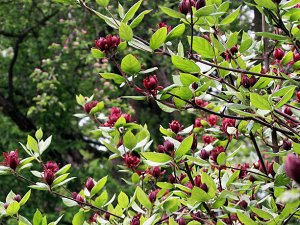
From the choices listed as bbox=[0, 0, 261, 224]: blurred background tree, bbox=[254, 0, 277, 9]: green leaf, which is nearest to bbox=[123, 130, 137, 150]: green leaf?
bbox=[254, 0, 277, 9]: green leaf

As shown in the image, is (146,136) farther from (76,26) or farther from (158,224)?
(76,26)

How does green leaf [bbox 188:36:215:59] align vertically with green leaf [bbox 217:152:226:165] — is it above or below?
above

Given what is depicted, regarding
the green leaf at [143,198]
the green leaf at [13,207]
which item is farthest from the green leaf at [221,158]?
the green leaf at [13,207]

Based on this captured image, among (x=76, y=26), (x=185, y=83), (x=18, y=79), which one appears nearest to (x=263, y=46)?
(x=185, y=83)

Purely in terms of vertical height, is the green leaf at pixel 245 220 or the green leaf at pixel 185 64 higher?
the green leaf at pixel 185 64

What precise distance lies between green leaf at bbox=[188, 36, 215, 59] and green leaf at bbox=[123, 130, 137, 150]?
0.63m

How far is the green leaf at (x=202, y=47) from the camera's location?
6.61 feet

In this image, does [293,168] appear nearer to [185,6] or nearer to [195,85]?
[185,6]

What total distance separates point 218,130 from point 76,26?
18.9 ft

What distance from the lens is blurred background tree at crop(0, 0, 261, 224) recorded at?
309 inches

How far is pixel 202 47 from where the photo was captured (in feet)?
6.66

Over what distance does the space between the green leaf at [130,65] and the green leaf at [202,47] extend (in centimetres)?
23

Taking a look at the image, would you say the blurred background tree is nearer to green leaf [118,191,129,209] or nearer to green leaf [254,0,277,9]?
green leaf [118,191,129,209]

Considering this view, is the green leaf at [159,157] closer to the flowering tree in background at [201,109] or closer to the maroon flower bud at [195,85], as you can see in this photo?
the flowering tree in background at [201,109]
